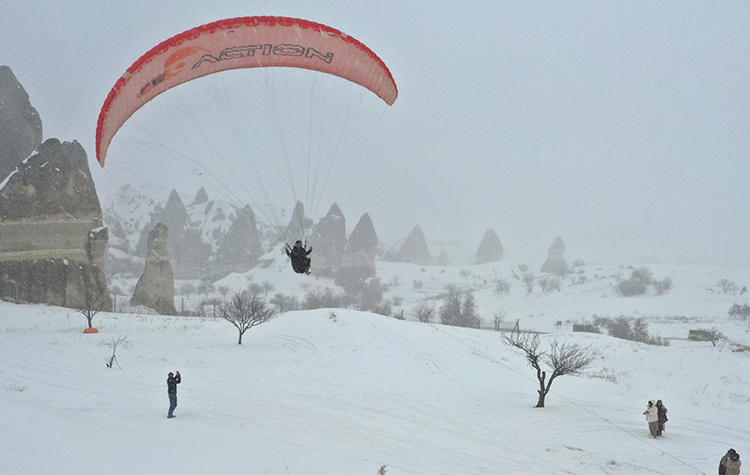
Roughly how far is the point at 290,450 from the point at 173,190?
5205 inches

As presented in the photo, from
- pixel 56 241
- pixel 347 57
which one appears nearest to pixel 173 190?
pixel 56 241

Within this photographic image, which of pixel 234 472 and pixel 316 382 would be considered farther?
pixel 316 382

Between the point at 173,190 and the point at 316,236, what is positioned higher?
the point at 173,190

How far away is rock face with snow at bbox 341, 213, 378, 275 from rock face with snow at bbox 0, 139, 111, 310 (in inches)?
2801

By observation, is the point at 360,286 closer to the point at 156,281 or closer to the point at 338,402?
the point at 156,281

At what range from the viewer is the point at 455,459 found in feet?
33.8

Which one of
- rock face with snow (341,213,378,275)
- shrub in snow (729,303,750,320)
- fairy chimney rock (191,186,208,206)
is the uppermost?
fairy chimney rock (191,186,208,206)

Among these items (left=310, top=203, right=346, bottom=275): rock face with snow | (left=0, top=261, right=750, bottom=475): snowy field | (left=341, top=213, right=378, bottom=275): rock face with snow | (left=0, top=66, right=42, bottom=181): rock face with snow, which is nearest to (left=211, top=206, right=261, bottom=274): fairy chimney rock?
(left=310, top=203, right=346, bottom=275): rock face with snow

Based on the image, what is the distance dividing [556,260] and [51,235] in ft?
412

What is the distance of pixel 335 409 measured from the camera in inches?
535

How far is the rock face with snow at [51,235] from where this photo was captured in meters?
33.5

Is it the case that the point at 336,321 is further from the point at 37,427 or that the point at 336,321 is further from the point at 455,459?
the point at 37,427

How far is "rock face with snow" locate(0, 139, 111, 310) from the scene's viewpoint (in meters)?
33.5

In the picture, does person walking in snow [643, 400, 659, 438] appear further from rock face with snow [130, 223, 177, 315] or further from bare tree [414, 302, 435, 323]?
rock face with snow [130, 223, 177, 315]
